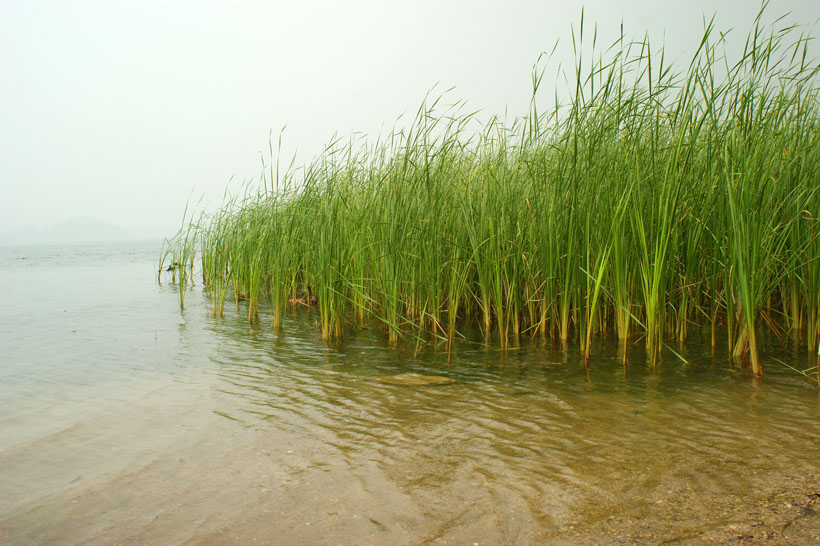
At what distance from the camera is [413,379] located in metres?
3.39

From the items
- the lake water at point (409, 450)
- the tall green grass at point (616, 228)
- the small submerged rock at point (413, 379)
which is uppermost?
the tall green grass at point (616, 228)

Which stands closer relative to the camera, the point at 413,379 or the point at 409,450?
the point at 409,450

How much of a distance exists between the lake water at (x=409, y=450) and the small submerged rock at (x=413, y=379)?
5 centimetres

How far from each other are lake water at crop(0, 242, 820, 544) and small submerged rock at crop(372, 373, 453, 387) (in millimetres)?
52

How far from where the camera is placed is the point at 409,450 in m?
2.25

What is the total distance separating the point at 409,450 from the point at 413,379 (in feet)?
3.76

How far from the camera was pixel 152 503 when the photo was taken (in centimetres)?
184

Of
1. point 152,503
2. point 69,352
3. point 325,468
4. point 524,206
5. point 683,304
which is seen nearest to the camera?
point 152,503

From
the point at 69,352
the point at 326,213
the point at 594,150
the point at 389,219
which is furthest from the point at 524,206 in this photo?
the point at 69,352

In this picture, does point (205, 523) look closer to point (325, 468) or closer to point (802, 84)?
point (325, 468)

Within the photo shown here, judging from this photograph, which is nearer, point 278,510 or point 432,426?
point 278,510

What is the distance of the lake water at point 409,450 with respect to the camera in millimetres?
1633

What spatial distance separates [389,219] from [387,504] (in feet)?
9.64

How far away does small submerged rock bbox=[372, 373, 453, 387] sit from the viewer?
331 centimetres
